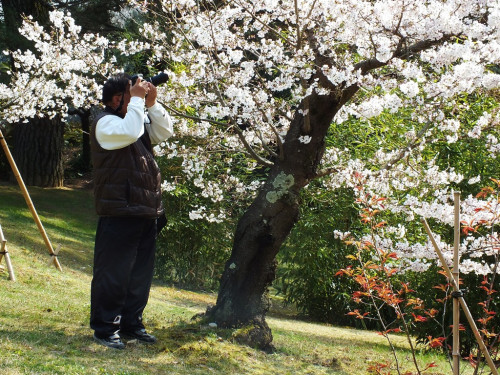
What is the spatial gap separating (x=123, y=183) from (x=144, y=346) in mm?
1160

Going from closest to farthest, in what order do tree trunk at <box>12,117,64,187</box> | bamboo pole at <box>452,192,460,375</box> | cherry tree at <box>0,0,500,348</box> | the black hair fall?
bamboo pole at <box>452,192,460,375</box> < the black hair < cherry tree at <box>0,0,500,348</box> < tree trunk at <box>12,117,64,187</box>

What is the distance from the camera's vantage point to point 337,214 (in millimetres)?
8648

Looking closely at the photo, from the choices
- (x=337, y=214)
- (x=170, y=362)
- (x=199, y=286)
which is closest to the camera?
(x=170, y=362)

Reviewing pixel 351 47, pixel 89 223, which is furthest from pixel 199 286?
pixel 351 47

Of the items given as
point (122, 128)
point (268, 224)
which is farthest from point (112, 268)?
point (268, 224)

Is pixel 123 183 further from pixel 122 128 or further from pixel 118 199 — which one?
pixel 122 128

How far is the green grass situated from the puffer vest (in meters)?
0.92

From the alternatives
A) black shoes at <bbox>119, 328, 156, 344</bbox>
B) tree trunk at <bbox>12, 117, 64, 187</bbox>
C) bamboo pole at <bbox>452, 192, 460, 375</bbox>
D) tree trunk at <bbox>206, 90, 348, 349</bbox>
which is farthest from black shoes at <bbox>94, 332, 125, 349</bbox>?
tree trunk at <bbox>12, 117, 64, 187</bbox>

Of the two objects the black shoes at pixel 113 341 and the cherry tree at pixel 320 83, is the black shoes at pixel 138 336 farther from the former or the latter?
the cherry tree at pixel 320 83

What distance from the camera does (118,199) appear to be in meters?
3.80

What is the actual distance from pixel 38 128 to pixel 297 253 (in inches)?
332

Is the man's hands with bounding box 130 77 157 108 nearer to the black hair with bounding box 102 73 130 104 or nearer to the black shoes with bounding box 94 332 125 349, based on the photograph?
the black hair with bounding box 102 73 130 104

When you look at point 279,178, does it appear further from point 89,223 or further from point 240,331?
point 89,223

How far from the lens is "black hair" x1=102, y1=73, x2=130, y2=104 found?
4.07m
